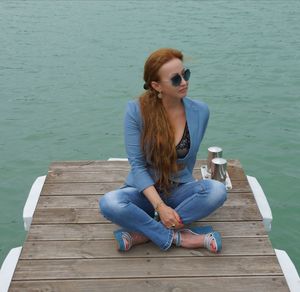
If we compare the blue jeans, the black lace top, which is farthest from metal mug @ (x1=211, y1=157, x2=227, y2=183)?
the black lace top

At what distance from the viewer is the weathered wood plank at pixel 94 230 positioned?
3666 millimetres

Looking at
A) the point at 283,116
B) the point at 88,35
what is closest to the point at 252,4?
the point at 88,35

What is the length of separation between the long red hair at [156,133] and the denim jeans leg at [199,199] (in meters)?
0.20

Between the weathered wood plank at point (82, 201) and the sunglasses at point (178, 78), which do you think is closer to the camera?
the sunglasses at point (178, 78)

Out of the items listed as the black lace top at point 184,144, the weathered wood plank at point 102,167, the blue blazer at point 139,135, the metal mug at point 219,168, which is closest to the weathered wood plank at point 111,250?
the blue blazer at point 139,135

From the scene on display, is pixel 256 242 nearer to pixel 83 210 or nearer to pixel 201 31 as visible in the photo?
pixel 83 210

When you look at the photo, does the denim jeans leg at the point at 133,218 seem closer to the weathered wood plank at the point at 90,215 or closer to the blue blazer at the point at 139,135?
the blue blazer at the point at 139,135

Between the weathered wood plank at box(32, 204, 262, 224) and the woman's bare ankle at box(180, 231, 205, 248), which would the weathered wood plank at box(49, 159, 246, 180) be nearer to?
the weathered wood plank at box(32, 204, 262, 224)

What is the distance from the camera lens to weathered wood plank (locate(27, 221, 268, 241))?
3.67 m

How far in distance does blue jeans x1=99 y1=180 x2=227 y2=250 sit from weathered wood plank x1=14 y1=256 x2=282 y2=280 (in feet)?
0.65

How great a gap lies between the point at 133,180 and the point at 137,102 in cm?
57

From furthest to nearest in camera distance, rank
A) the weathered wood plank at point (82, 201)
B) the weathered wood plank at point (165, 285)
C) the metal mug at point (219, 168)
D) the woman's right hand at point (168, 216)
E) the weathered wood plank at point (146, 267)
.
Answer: the metal mug at point (219, 168) < the weathered wood plank at point (82, 201) < the woman's right hand at point (168, 216) < the weathered wood plank at point (146, 267) < the weathered wood plank at point (165, 285)

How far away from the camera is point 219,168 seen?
427 cm

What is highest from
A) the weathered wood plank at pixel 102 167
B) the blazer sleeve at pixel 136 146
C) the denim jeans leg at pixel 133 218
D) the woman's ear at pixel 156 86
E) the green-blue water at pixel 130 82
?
→ the woman's ear at pixel 156 86
